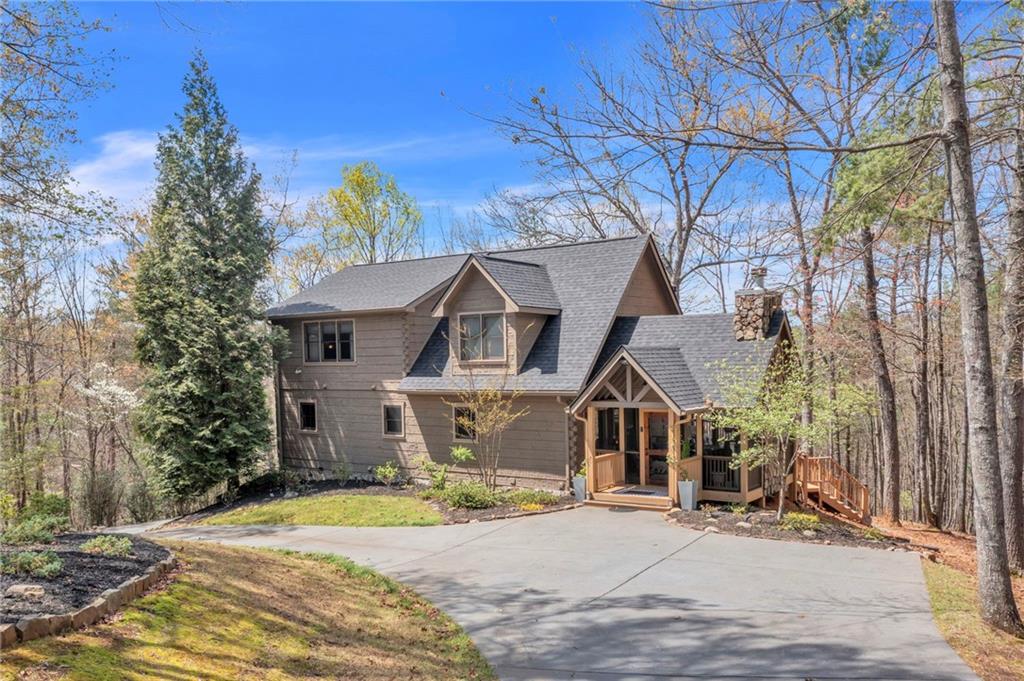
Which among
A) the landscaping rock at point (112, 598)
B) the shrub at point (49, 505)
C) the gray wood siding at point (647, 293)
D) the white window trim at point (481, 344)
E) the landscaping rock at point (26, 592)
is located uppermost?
the gray wood siding at point (647, 293)

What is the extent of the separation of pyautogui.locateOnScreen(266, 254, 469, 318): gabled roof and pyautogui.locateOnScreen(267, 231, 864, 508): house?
0.28ft

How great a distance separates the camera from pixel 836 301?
22.0m

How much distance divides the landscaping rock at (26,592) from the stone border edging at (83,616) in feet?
1.20

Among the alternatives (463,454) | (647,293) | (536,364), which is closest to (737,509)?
(536,364)

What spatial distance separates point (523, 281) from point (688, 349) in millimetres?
5008

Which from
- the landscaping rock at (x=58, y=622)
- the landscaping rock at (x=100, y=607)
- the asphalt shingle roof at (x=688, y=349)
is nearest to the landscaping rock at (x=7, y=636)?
the landscaping rock at (x=58, y=622)

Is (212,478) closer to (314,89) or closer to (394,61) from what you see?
(314,89)

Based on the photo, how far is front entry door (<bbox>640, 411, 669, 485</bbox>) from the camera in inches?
666

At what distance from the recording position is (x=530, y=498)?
15906mm

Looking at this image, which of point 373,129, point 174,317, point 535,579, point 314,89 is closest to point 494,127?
point 535,579

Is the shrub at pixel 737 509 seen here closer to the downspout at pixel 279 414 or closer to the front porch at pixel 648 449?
the front porch at pixel 648 449

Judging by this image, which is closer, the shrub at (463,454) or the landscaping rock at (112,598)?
the landscaping rock at (112,598)

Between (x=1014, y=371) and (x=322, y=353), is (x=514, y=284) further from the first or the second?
(x=1014, y=371)

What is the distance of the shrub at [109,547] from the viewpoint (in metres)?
7.17
